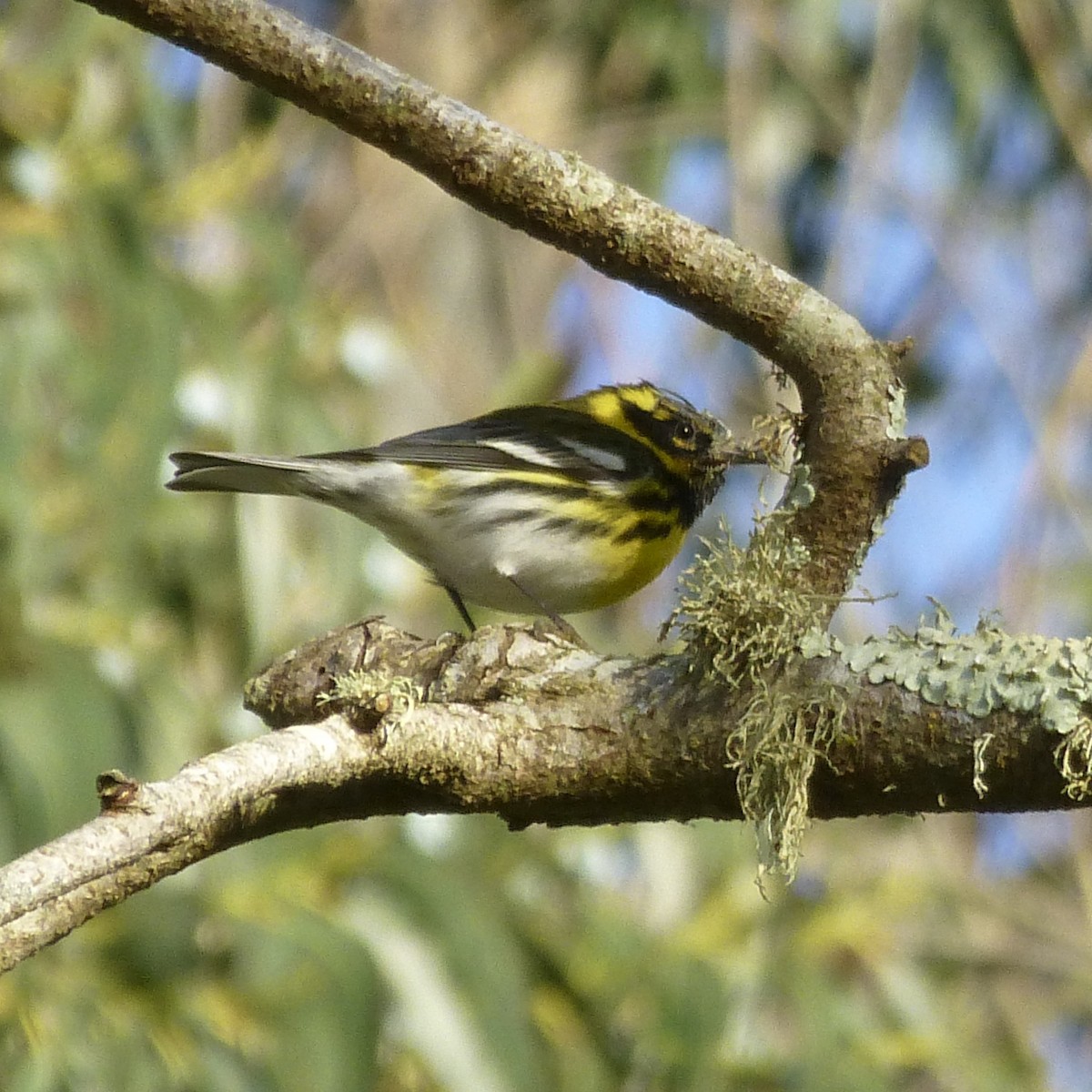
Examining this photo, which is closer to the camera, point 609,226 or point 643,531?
point 609,226

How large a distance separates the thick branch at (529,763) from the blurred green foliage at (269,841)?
39.8 inches

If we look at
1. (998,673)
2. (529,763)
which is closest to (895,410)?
(998,673)

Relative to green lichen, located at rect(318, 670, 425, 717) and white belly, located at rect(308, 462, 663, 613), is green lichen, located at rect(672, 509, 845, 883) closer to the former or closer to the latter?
green lichen, located at rect(318, 670, 425, 717)

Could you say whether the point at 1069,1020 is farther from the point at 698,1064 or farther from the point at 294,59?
the point at 294,59

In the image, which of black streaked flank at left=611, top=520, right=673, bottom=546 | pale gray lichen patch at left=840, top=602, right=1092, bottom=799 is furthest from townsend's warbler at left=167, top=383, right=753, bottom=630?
pale gray lichen patch at left=840, top=602, right=1092, bottom=799

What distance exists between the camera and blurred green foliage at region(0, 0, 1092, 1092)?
3.10 metres

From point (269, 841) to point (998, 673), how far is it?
215cm

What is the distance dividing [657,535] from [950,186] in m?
3.11

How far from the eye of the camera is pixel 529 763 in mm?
1886

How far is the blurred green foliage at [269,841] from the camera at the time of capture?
3100mm

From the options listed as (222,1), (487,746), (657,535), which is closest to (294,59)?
(222,1)

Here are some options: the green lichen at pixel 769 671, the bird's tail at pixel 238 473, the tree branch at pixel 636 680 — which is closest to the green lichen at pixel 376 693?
the tree branch at pixel 636 680

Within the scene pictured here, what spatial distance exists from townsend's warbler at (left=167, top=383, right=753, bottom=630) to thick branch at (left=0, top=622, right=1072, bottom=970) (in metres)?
1.23

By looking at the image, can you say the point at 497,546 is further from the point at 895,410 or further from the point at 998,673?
the point at 998,673
